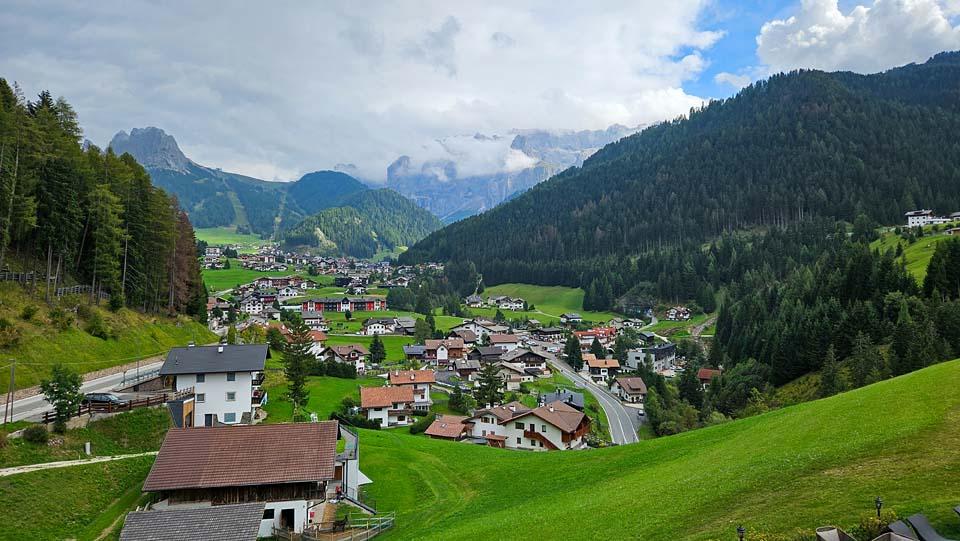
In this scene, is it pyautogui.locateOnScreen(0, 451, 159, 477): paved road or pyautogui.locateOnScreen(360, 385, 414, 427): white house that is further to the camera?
pyautogui.locateOnScreen(360, 385, 414, 427): white house

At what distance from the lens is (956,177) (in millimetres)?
185875

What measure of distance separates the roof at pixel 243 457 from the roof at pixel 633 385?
73.6 m

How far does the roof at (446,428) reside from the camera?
2467 inches

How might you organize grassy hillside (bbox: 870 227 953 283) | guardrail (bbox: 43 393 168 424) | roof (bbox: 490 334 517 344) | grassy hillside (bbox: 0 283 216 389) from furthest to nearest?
roof (bbox: 490 334 517 344)
grassy hillside (bbox: 870 227 953 283)
grassy hillside (bbox: 0 283 216 389)
guardrail (bbox: 43 393 168 424)

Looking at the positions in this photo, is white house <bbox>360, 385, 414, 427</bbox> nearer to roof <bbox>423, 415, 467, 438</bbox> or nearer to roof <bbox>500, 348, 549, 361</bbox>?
roof <bbox>423, 415, 467, 438</bbox>

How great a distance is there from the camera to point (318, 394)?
73812 mm

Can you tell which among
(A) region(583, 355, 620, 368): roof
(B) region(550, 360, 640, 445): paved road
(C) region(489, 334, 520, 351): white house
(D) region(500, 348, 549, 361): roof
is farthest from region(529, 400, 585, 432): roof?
(C) region(489, 334, 520, 351): white house

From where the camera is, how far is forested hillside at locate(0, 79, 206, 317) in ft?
158

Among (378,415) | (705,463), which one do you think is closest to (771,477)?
(705,463)

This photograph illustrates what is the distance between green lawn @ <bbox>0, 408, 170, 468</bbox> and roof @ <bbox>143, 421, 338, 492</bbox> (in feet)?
20.7

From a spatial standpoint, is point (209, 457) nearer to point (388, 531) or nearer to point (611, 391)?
point (388, 531)

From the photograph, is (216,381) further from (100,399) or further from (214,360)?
(100,399)

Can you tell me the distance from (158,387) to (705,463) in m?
41.2

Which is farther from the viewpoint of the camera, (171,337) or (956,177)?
(956,177)
